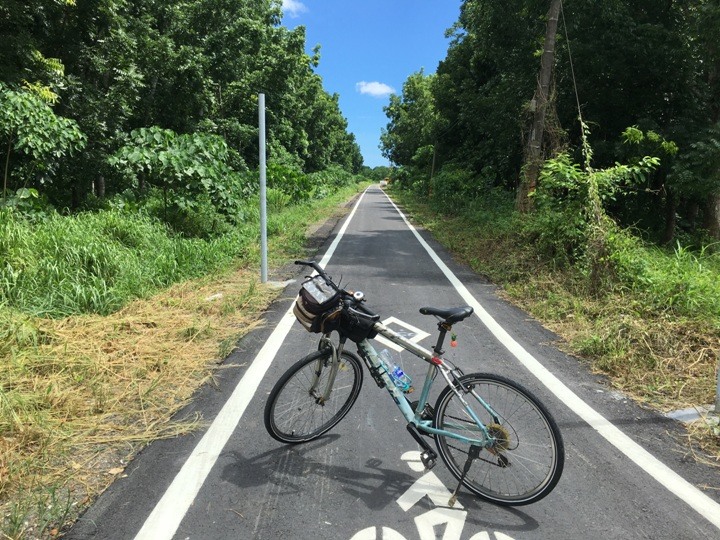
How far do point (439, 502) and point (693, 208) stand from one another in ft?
53.3

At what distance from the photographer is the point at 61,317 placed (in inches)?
197

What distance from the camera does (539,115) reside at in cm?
1071

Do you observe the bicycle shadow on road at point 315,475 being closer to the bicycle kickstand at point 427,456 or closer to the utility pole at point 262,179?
the bicycle kickstand at point 427,456

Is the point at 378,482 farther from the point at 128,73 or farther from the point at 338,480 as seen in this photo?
the point at 128,73

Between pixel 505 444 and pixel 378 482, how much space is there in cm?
80

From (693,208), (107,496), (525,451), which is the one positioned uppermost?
(693,208)

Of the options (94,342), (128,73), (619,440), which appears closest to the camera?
(619,440)

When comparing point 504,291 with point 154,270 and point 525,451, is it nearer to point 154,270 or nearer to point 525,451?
point 525,451

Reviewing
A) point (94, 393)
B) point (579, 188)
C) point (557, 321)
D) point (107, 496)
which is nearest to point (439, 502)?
point (107, 496)

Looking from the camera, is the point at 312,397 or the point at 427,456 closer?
the point at 427,456

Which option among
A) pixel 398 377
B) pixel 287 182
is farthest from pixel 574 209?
pixel 287 182

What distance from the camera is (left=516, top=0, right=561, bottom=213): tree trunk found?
1039 centimetres

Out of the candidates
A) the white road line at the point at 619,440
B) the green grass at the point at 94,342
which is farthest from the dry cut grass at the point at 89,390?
the white road line at the point at 619,440

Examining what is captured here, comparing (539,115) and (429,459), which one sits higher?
(539,115)
